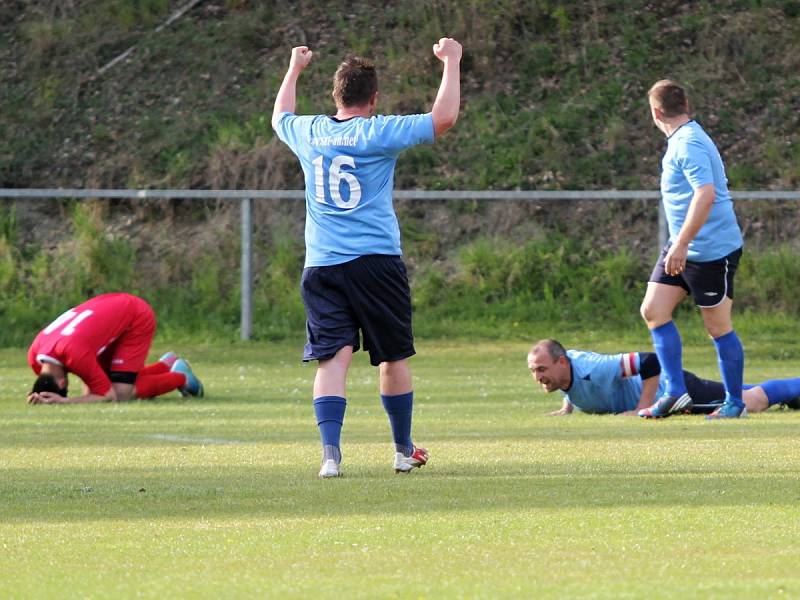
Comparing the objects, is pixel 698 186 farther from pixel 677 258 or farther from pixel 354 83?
pixel 354 83

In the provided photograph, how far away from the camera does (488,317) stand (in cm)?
2125

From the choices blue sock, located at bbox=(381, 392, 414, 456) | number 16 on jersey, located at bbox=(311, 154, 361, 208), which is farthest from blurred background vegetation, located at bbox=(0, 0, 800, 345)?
number 16 on jersey, located at bbox=(311, 154, 361, 208)

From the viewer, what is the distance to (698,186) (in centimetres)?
1055

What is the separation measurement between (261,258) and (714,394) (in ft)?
39.0

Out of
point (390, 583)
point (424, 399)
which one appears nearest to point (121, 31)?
point (424, 399)

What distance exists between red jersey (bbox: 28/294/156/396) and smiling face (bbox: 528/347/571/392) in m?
3.39

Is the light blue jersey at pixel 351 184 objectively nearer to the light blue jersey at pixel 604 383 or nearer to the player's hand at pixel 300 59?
the player's hand at pixel 300 59

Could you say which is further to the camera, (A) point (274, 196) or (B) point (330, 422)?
(A) point (274, 196)

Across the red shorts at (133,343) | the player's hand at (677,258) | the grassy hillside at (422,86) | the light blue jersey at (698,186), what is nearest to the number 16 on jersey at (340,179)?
the player's hand at (677,258)

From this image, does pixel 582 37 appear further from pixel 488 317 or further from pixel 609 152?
pixel 488 317

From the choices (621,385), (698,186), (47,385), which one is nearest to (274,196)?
(47,385)

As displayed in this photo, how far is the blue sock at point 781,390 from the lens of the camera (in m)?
11.4

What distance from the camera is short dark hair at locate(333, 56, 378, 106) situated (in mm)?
7766

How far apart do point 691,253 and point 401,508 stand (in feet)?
16.0
